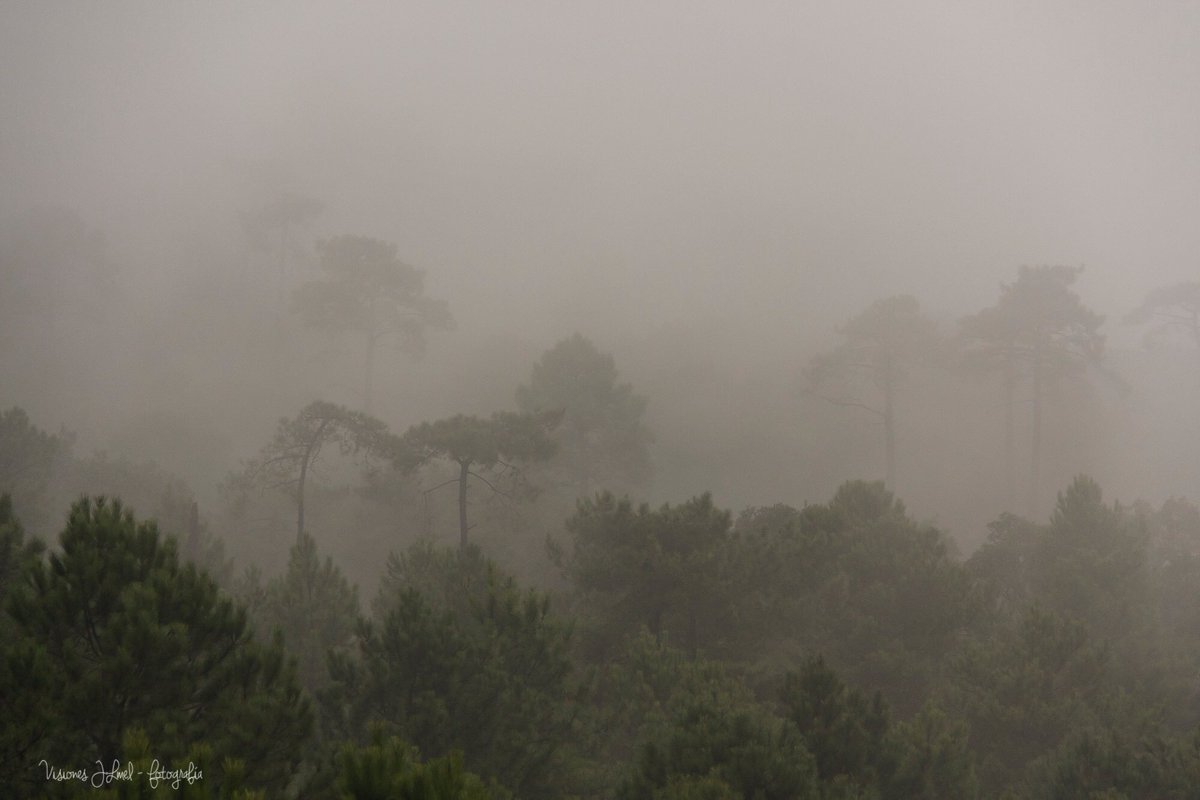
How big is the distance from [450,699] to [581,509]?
671cm

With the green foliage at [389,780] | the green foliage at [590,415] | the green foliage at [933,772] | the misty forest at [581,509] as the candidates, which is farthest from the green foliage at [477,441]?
the green foliage at [389,780]

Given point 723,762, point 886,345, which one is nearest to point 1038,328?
point 886,345

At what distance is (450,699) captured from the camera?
10.7m

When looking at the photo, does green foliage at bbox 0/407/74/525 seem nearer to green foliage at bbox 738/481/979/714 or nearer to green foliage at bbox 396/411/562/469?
green foliage at bbox 396/411/562/469

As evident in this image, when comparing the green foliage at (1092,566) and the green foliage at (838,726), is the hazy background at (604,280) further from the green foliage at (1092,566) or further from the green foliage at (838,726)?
the green foliage at (838,726)

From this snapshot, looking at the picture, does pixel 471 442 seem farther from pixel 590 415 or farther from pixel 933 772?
pixel 933 772

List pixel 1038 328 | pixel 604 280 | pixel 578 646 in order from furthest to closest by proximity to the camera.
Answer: pixel 604 280 → pixel 1038 328 → pixel 578 646

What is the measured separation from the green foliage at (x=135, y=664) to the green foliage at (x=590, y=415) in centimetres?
2412

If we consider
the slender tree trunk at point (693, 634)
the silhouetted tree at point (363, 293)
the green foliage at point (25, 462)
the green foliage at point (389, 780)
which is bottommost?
the slender tree trunk at point (693, 634)

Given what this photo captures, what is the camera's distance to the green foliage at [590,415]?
3275cm

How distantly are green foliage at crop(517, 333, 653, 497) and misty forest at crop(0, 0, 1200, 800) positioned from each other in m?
0.20

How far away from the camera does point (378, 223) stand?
329 ft

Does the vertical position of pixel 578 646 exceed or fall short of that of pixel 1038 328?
it falls short

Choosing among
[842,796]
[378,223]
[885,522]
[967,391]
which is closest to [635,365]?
[967,391]
